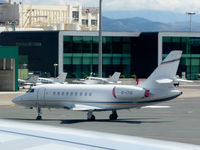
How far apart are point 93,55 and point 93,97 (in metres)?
61.9

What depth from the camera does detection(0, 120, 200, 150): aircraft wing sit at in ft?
12.7

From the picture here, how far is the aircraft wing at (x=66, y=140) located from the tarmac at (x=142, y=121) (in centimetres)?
2388

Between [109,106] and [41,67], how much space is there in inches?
2511

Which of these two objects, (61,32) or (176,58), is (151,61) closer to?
(61,32)

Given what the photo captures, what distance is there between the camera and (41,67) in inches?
3986

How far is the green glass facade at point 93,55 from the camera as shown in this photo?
9912 cm

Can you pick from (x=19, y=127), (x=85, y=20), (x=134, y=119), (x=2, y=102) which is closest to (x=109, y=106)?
(x=134, y=119)

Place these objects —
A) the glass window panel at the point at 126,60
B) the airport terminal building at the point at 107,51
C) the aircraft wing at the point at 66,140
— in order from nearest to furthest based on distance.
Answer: the aircraft wing at the point at 66,140 < the airport terminal building at the point at 107,51 < the glass window panel at the point at 126,60

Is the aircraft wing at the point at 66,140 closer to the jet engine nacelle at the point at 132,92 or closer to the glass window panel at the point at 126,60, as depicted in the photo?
the jet engine nacelle at the point at 132,92

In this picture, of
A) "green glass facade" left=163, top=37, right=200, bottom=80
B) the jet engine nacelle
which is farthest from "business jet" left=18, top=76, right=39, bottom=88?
the jet engine nacelle

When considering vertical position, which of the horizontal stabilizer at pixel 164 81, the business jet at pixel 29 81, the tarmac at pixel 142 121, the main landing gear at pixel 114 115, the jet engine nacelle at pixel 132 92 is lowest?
the tarmac at pixel 142 121

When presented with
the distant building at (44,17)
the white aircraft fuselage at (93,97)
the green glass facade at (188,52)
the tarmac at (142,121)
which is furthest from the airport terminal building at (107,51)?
the white aircraft fuselage at (93,97)

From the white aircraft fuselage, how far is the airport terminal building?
188 ft

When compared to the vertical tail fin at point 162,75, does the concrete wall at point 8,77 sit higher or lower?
lower
